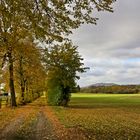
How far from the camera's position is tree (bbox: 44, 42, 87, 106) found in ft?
191

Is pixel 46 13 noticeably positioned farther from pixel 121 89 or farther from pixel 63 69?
pixel 121 89

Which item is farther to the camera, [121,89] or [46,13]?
[121,89]

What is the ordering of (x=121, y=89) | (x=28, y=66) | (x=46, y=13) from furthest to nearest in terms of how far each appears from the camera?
(x=121, y=89), (x=28, y=66), (x=46, y=13)

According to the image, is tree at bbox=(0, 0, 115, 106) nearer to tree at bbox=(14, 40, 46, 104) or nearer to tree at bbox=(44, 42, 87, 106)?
tree at bbox=(14, 40, 46, 104)

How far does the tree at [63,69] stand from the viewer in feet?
191

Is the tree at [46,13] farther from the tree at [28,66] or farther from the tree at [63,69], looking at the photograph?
the tree at [63,69]

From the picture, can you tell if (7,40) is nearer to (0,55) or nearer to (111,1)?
(111,1)

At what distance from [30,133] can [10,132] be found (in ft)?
A: 3.94

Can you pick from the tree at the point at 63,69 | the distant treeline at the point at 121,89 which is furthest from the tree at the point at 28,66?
the distant treeline at the point at 121,89

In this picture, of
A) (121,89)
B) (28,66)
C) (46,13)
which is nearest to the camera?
(46,13)

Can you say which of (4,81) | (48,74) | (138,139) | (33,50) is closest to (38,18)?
(138,139)

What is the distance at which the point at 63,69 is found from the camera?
5872cm

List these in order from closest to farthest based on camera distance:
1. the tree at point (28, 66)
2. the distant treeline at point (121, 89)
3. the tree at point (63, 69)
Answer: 1. the tree at point (28, 66)
2. the tree at point (63, 69)
3. the distant treeline at point (121, 89)

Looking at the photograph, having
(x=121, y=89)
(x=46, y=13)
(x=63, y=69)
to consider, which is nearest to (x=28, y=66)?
(x=63, y=69)
